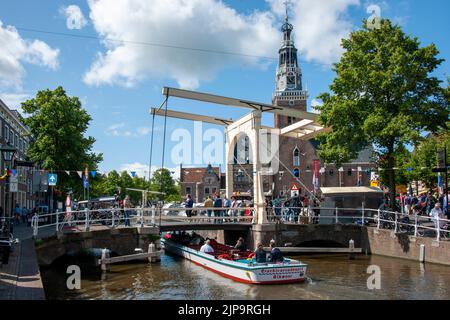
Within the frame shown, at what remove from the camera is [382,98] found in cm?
Answer: 2142

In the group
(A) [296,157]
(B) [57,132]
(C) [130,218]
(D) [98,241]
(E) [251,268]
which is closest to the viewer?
(E) [251,268]

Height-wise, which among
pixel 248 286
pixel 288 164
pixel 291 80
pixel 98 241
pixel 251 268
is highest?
pixel 291 80

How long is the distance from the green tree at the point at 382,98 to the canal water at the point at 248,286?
5.84 meters

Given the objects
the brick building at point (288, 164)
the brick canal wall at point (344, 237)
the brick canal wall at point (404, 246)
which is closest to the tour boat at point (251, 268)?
the brick canal wall at point (344, 237)

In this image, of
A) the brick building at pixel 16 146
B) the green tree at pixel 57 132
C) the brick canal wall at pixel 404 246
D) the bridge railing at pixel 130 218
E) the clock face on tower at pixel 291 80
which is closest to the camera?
the brick canal wall at pixel 404 246

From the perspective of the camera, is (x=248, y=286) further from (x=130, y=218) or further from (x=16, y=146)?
(x=16, y=146)

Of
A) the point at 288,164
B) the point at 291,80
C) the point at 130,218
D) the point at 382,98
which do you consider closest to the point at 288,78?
the point at 291,80

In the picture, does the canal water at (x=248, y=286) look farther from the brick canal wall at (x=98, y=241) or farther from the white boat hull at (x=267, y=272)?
the brick canal wall at (x=98, y=241)

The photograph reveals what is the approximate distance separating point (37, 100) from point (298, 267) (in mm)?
26676

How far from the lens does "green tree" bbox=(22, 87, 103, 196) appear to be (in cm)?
3250

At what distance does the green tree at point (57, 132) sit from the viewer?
32.5 metres

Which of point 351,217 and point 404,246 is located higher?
point 351,217

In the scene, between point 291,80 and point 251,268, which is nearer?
point 251,268

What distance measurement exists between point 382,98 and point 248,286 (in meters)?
12.3
